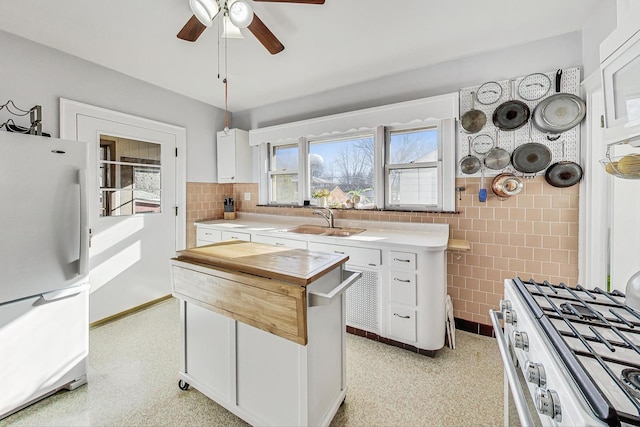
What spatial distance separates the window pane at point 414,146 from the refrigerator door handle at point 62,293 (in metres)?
2.90

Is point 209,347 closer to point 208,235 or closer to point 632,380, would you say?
point 632,380

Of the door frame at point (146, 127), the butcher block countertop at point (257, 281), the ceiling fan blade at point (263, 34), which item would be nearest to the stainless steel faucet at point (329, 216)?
the butcher block countertop at point (257, 281)

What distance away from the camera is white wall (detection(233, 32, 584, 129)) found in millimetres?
2135

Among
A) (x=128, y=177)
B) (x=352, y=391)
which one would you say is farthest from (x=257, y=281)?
(x=128, y=177)

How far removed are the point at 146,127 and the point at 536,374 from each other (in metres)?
3.77

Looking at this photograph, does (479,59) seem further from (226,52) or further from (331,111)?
(226,52)

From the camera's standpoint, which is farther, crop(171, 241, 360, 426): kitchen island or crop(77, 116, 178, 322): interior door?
crop(77, 116, 178, 322): interior door

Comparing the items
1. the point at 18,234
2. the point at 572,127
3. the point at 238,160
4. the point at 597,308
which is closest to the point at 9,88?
the point at 18,234

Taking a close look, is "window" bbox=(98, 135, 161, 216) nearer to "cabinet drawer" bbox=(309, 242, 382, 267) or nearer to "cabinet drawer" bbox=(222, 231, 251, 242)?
"cabinet drawer" bbox=(222, 231, 251, 242)

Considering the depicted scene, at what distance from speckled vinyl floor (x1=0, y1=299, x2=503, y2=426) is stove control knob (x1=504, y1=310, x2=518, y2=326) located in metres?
0.95

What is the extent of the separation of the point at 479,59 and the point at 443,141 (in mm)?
770

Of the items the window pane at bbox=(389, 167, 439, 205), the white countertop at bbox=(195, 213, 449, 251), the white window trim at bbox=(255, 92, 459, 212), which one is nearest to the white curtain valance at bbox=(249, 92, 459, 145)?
the white window trim at bbox=(255, 92, 459, 212)

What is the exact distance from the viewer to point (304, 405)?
1254 mm

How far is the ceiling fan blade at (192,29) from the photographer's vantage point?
5.43 ft
